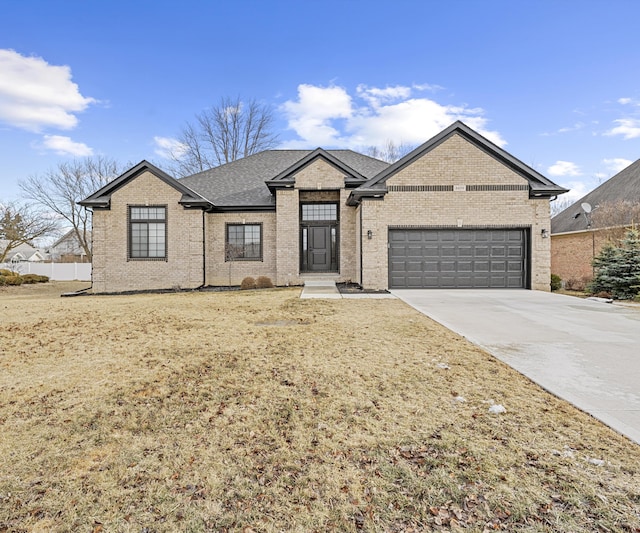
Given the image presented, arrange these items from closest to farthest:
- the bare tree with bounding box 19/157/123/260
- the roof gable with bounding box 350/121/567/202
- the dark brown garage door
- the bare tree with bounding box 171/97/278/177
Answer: the roof gable with bounding box 350/121/567/202
the dark brown garage door
the bare tree with bounding box 19/157/123/260
the bare tree with bounding box 171/97/278/177

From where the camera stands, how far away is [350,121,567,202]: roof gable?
522 inches

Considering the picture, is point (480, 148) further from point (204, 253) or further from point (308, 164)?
point (204, 253)

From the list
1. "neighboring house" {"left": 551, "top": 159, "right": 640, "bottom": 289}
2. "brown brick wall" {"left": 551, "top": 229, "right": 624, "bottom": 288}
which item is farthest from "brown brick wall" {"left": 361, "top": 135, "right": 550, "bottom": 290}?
"brown brick wall" {"left": 551, "top": 229, "right": 624, "bottom": 288}

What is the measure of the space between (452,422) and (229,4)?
1651cm

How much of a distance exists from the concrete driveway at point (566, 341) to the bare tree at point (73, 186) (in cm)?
3058

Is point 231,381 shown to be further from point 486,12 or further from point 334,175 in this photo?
point 486,12

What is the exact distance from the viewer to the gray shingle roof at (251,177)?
54.1 feet

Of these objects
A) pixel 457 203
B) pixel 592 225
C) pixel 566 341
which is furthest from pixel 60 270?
pixel 592 225

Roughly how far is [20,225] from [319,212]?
20137 mm

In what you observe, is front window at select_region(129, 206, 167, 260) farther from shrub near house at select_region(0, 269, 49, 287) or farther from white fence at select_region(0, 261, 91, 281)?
white fence at select_region(0, 261, 91, 281)

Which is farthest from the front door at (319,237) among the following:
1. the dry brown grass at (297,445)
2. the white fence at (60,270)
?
the white fence at (60,270)

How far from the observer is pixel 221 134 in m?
31.7

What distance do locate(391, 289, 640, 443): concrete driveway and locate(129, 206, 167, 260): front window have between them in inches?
431

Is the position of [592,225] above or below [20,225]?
below
